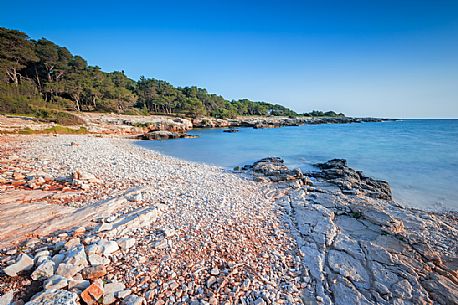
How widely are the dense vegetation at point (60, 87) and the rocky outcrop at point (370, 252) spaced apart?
3135 cm

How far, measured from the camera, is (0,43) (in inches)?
1328

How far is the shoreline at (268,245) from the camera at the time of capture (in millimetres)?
3219

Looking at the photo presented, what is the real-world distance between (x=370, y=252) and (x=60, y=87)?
53.9m

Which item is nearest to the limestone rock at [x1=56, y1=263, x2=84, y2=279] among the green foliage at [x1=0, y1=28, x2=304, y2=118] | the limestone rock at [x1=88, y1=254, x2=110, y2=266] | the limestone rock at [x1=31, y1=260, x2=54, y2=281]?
the limestone rock at [x1=31, y1=260, x2=54, y2=281]

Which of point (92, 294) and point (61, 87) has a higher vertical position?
point (61, 87)

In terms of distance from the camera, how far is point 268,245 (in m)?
4.41

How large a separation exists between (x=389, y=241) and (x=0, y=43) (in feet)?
184

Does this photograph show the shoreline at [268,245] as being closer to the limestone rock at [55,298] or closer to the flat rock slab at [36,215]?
the flat rock slab at [36,215]

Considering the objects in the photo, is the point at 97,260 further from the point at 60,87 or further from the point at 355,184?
the point at 60,87

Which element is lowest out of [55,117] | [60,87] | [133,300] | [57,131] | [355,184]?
[355,184]

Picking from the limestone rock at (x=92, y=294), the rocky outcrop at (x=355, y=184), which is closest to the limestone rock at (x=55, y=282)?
the limestone rock at (x=92, y=294)

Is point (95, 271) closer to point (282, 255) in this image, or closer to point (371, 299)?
point (282, 255)

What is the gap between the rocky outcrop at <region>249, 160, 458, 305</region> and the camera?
334 cm

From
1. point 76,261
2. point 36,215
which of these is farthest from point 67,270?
point 36,215
